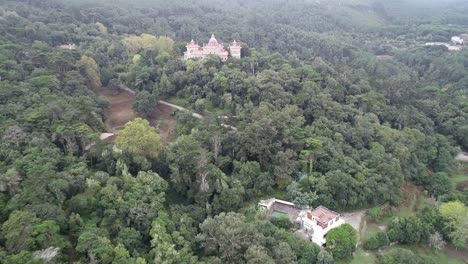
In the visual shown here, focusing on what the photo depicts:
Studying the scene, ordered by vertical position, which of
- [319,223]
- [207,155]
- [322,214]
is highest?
[207,155]

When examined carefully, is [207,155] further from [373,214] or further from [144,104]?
[373,214]

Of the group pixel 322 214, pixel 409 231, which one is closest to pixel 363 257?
pixel 322 214

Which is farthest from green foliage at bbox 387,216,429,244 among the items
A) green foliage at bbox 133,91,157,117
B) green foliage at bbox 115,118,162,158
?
green foliage at bbox 133,91,157,117

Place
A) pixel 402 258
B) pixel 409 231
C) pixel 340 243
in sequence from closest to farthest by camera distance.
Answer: pixel 402 258 → pixel 340 243 → pixel 409 231

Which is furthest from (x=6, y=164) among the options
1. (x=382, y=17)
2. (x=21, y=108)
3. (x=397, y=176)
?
(x=382, y=17)

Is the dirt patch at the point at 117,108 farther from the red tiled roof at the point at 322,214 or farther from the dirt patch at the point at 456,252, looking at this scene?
the dirt patch at the point at 456,252
